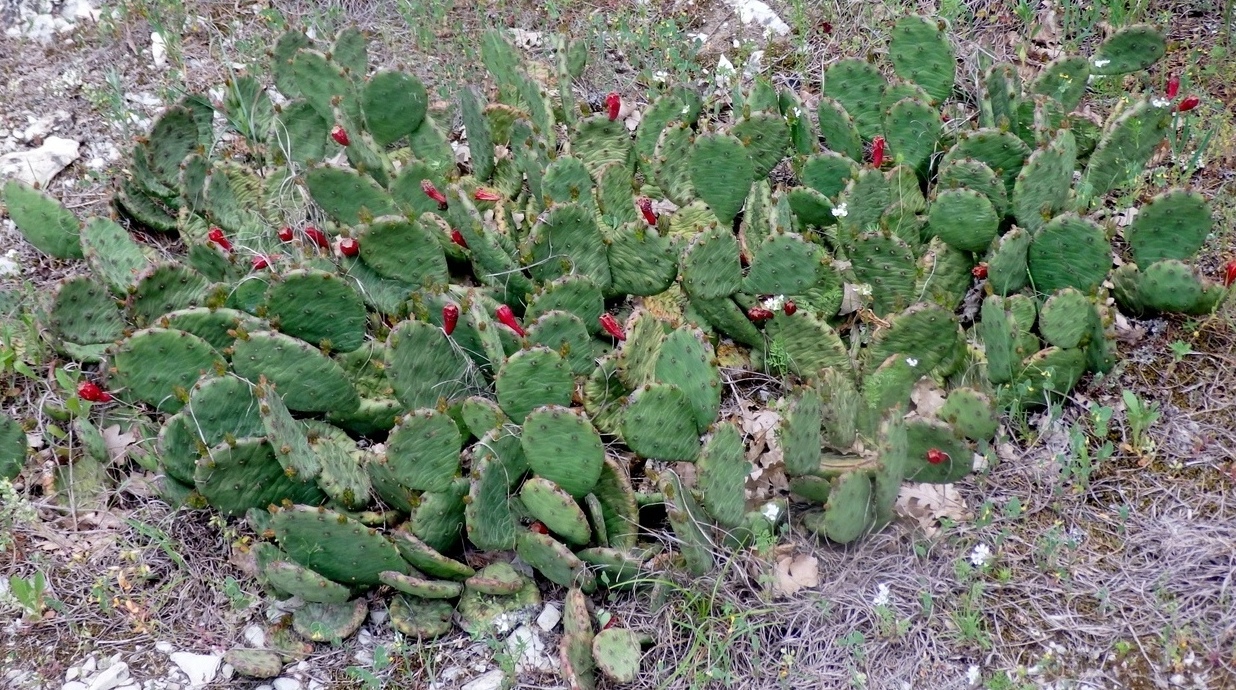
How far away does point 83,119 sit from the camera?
4676mm

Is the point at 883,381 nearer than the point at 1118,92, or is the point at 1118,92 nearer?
the point at 883,381

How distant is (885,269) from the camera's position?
10.7 feet

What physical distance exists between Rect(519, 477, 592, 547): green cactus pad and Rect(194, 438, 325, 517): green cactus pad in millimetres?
676

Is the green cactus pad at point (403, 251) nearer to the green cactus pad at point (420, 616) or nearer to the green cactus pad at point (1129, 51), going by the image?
the green cactus pad at point (420, 616)

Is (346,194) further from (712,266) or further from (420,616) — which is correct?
(420,616)

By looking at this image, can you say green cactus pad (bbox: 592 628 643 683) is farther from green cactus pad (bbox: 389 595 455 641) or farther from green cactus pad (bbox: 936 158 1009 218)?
green cactus pad (bbox: 936 158 1009 218)

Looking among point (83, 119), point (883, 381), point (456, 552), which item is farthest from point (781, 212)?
point (83, 119)

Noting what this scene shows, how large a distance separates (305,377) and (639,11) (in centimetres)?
275

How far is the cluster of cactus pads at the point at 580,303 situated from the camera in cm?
274

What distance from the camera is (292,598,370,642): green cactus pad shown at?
9.12ft

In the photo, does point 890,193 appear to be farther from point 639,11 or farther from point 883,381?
point 639,11

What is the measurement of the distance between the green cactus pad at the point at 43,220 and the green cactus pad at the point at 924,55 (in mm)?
3232

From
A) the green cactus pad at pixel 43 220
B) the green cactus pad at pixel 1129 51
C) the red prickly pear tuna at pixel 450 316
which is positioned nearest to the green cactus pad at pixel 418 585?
the red prickly pear tuna at pixel 450 316

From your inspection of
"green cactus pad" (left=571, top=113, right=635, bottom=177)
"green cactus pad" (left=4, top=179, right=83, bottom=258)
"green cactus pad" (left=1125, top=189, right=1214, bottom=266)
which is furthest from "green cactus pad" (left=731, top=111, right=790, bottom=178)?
"green cactus pad" (left=4, top=179, right=83, bottom=258)
